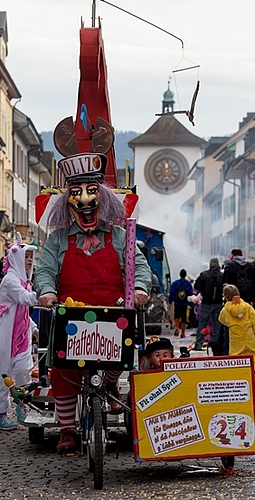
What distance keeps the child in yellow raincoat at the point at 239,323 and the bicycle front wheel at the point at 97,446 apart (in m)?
5.51

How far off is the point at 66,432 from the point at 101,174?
6.14 feet

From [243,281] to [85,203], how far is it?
852 centimetres

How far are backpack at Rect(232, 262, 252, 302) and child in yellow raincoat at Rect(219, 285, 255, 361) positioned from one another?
367cm

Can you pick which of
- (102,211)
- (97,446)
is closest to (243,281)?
(102,211)

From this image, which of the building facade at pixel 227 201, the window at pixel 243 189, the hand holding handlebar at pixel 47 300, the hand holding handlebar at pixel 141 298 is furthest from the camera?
the window at pixel 243 189

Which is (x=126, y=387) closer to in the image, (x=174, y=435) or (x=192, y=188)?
(x=174, y=435)

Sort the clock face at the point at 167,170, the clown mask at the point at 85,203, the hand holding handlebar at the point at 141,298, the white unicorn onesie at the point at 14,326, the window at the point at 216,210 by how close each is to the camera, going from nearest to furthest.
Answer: the hand holding handlebar at the point at 141,298 < the clown mask at the point at 85,203 < the white unicorn onesie at the point at 14,326 < the window at the point at 216,210 < the clock face at the point at 167,170

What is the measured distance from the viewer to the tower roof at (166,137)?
5281 inches

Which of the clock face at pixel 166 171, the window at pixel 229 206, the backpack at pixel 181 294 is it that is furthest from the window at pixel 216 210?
the backpack at pixel 181 294

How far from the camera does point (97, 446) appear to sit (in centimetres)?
696

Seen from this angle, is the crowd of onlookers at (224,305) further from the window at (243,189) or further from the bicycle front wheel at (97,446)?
the window at (243,189)

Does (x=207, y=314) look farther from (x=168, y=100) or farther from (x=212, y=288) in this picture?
(x=168, y=100)

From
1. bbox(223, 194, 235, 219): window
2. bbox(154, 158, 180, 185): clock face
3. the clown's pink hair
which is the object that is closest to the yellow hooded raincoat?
the clown's pink hair

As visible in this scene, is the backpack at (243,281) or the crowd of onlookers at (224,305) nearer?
the crowd of onlookers at (224,305)
